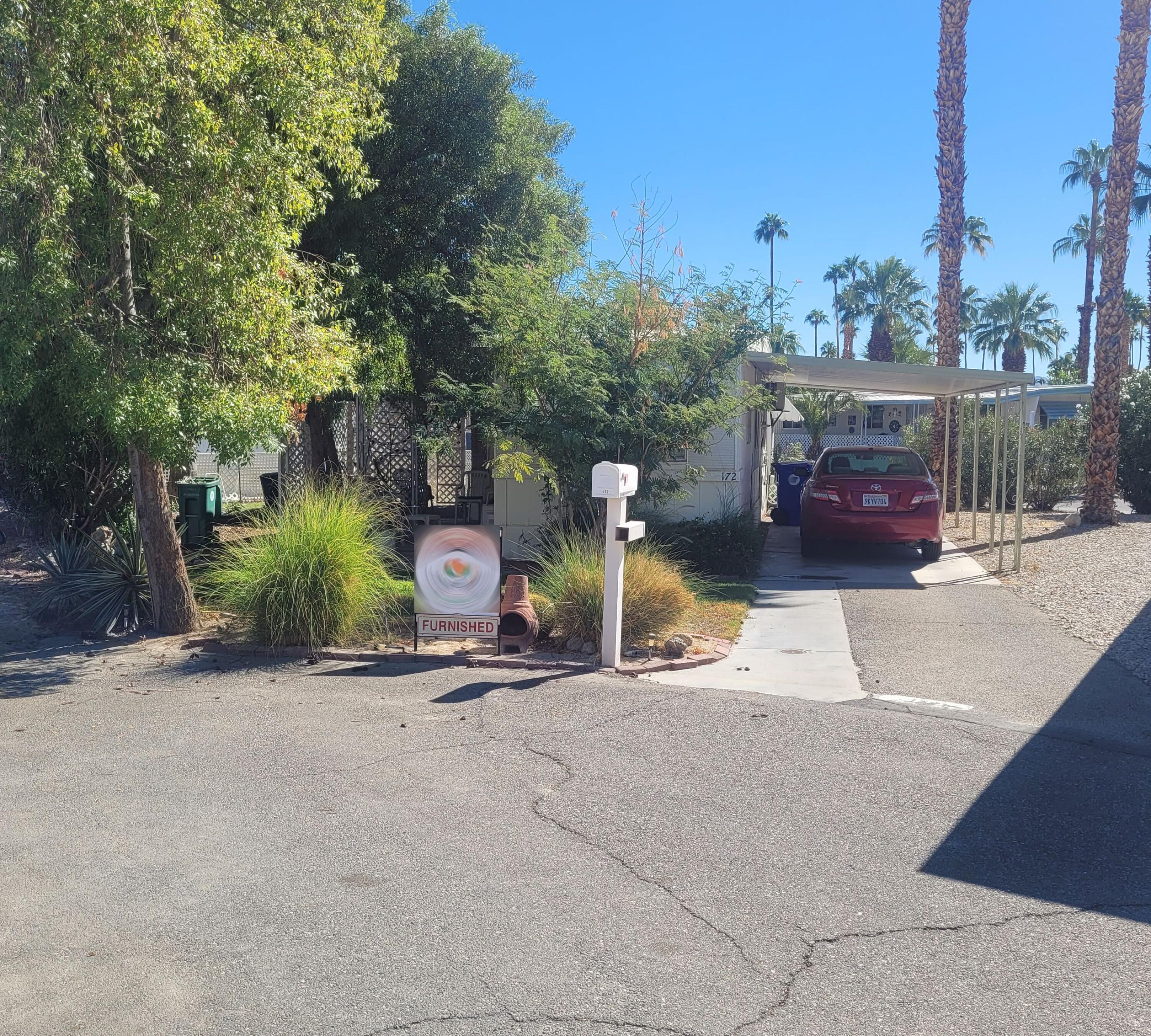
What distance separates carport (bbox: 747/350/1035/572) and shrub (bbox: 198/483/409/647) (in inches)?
227

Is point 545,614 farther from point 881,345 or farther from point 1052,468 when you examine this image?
point 881,345

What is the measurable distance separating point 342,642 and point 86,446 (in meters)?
5.21

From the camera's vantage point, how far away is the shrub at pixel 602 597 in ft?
27.8

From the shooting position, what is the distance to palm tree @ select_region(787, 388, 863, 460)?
32.7m

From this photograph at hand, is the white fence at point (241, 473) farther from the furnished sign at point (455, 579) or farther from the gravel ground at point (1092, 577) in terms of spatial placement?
the furnished sign at point (455, 579)

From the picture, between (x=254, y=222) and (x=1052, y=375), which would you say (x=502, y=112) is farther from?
(x=1052, y=375)

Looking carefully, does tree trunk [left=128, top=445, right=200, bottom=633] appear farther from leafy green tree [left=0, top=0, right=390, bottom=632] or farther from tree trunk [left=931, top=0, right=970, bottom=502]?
tree trunk [left=931, top=0, right=970, bottom=502]

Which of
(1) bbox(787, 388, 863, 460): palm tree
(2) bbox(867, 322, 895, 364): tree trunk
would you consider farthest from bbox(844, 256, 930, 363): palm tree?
(1) bbox(787, 388, 863, 460): palm tree

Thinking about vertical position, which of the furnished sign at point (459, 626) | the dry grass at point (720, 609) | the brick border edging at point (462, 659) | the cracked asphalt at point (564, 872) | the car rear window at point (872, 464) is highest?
the car rear window at point (872, 464)

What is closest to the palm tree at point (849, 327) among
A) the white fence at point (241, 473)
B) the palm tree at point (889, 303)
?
the palm tree at point (889, 303)

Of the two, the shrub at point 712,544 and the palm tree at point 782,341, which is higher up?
the palm tree at point 782,341

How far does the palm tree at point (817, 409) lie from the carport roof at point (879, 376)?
1521cm

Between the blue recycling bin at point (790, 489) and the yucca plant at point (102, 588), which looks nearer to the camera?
the yucca plant at point (102, 588)

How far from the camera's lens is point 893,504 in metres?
13.5
